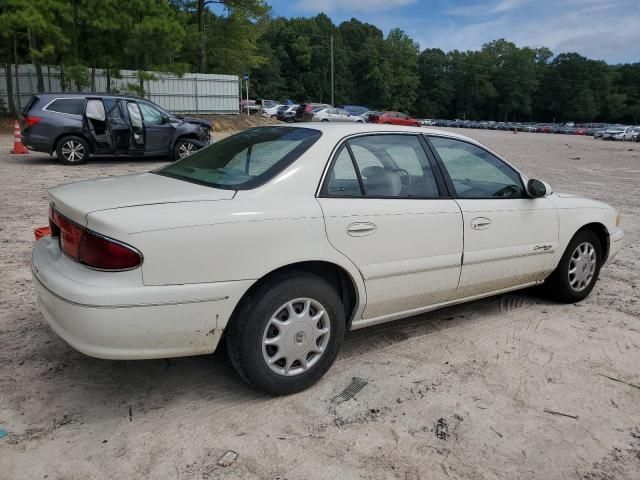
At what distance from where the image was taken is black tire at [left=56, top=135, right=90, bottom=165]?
12.8m

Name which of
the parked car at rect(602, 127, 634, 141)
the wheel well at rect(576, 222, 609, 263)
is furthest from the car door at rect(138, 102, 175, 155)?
the parked car at rect(602, 127, 634, 141)

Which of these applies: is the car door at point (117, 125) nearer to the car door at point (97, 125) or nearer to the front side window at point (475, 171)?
the car door at point (97, 125)

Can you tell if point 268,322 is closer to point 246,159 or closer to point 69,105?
point 246,159

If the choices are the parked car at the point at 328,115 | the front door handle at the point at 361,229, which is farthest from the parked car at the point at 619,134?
the front door handle at the point at 361,229

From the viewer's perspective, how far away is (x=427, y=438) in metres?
2.83

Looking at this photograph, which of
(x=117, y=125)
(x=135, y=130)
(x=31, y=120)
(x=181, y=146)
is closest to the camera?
(x=31, y=120)

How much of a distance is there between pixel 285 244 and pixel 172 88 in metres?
28.0

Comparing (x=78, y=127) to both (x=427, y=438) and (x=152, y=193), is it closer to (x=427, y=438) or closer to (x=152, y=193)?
(x=152, y=193)

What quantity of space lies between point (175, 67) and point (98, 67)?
3277mm

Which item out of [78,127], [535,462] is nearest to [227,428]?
[535,462]

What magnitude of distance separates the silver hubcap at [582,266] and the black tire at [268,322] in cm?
255

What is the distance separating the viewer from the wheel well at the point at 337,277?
3.12 m

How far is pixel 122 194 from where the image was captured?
9.96 feet

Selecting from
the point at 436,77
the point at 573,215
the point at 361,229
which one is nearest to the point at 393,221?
the point at 361,229
